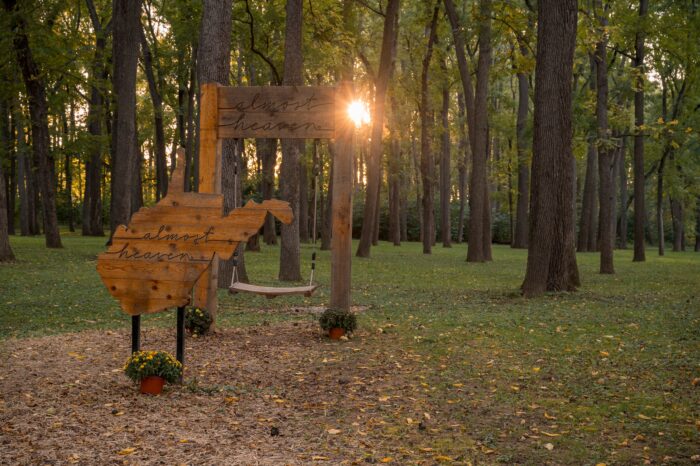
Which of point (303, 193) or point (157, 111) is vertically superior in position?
point (157, 111)

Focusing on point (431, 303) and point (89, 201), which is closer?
point (431, 303)

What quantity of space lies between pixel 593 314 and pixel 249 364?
252 inches

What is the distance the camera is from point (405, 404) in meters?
6.33

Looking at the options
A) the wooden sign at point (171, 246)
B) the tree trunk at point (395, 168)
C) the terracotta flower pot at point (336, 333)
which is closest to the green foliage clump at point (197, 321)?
the terracotta flower pot at point (336, 333)

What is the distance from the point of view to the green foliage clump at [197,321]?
9.38 metres

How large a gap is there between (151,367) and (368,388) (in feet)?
6.51

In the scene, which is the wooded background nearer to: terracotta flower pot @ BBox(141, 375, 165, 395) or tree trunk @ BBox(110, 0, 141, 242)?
tree trunk @ BBox(110, 0, 141, 242)

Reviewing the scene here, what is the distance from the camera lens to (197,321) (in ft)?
30.7

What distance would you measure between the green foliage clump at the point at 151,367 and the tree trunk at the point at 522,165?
85.8ft

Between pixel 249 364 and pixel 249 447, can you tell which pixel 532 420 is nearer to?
pixel 249 447

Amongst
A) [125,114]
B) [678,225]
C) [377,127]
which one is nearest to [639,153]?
[377,127]

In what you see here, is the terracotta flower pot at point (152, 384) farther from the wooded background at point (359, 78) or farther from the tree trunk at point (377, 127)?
the tree trunk at point (377, 127)

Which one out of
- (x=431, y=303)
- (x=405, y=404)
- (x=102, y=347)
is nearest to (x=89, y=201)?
(x=431, y=303)

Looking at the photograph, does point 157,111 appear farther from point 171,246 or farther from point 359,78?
point 171,246
